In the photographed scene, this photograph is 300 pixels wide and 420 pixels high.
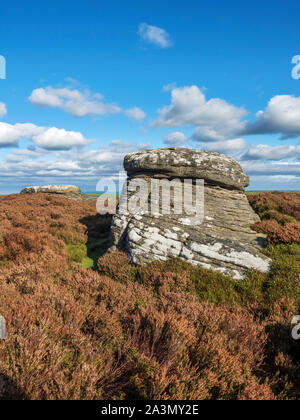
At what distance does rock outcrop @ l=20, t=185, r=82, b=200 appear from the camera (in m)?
26.9

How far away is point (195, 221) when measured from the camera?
816cm

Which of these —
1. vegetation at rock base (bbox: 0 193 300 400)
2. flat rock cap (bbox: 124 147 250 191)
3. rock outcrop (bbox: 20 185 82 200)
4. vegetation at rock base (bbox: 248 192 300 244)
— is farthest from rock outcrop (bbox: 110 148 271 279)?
rock outcrop (bbox: 20 185 82 200)

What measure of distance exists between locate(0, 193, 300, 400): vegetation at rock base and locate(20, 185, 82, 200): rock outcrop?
22.3 m

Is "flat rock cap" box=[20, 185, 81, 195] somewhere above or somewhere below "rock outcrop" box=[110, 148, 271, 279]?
above

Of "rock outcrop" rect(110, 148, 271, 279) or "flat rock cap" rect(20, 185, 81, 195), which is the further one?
"flat rock cap" rect(20, 185, 81, 195)

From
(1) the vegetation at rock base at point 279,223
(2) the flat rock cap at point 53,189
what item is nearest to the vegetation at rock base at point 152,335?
(1) the vegetation at rock base at point 279,223

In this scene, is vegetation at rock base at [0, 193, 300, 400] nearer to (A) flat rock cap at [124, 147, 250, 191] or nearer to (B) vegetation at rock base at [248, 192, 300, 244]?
(B) vegetation at rock base at [248, 192, 300, 244]

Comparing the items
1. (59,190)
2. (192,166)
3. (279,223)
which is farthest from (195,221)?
(59,190)

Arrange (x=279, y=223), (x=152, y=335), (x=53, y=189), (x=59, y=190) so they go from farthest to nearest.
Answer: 1. (x=59, y=190)
2. (x=53, y=189)
3. (x=279, y=223)
4. (x=152, y=335)

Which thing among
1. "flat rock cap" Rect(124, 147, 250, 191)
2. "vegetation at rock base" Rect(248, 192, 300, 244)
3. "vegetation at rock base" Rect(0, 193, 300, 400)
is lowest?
"vegetation at rock base" Rect(0, 193, 300, 400)

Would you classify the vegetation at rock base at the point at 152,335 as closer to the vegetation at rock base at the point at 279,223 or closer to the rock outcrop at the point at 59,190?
the vegetation at rock base at the point at 279,223

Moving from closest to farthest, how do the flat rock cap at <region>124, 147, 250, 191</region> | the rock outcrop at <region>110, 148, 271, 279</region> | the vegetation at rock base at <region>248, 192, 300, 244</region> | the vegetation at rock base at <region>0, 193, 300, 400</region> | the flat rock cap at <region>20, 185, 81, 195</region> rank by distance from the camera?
the vegetation at rock base at <region>0, 193, 300, 400</region>, the rock outcrop at <region>110, 148, 271, 279</region>, the vegetation at rock base at <region>248, 192, 300, 244</region>, the flat rock cap at <region>124, 147, 250, 191</region>, the flat rock cap at <region>20, 185, 81, 195</region>

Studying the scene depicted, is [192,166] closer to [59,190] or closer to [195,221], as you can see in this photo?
[195,221]

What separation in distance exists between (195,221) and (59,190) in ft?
77.2
